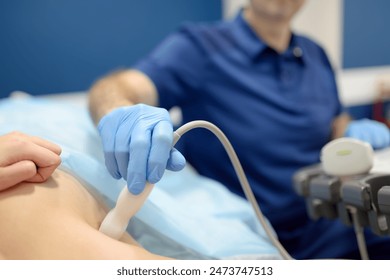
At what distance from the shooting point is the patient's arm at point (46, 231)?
0.52 m

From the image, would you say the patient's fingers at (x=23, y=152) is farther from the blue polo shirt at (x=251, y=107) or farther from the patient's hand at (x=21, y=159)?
the blue polo shirt at (x=251, y=107)

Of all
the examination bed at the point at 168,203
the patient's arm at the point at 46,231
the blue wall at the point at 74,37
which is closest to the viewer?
the patient's arm at the point at 46,231

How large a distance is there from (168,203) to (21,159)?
297mm

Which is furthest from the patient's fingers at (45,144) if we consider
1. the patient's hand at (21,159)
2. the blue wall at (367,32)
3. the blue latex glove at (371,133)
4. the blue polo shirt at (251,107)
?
the blue wall at (367,32)

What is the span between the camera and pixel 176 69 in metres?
1.16

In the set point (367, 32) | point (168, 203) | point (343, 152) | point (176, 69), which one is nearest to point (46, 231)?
point (168, 203)

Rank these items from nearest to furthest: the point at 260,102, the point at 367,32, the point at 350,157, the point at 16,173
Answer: the point at 16,173 → the point at 350,157 → the point at 260,102 → the point at 367,32

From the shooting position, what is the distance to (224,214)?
2.87 feet

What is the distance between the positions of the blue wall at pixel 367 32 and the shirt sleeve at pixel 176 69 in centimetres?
63

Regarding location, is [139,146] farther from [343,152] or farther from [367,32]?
[367,32]

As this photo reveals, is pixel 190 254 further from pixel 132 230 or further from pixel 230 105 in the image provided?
pixel 230 105

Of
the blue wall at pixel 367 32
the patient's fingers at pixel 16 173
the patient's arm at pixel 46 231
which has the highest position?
the patient's fingers at pixel 16 173
